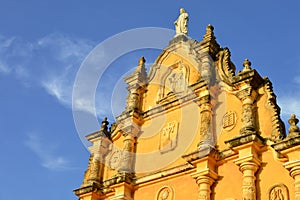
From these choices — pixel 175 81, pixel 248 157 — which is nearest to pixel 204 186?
pixel 248 157

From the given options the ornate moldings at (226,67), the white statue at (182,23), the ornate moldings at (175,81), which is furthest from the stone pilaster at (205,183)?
the white statue at (182,23)

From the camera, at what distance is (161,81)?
1594 centimetres

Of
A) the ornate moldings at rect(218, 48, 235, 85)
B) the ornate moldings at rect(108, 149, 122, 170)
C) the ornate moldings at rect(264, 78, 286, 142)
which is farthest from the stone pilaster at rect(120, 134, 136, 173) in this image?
the ornate moldings at rect(264, 78, 286, 142)

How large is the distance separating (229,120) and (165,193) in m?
2.59

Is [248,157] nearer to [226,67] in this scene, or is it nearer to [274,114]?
[274,114]

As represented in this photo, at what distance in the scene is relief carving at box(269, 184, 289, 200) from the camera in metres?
10.5

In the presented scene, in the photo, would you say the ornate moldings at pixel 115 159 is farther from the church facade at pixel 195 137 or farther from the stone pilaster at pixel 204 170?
the stone pilaster at pixel 204 170

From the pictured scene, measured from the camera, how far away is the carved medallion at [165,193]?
1278 centimetres

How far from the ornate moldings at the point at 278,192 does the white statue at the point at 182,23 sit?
733 centimetres

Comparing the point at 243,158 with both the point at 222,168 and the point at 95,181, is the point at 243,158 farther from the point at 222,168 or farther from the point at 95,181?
the point at 95,181

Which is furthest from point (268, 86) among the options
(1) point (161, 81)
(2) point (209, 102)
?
(1) point (161, 81)

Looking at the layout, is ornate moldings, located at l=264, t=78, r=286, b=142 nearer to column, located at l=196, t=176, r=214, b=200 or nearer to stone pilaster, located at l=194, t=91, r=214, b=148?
stone pilaster, located at l=194, t=91, r=214, b=148

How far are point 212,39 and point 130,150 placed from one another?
4326mm

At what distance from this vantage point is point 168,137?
14133 mm
